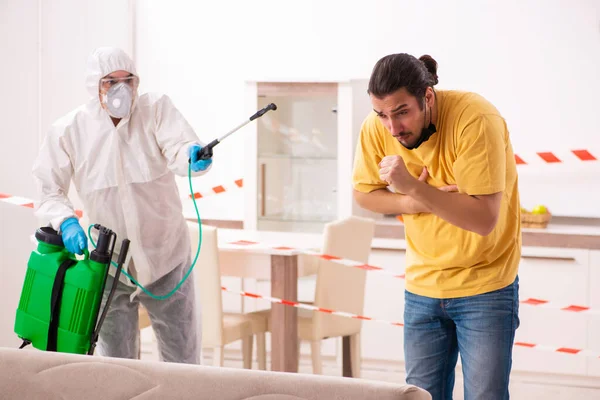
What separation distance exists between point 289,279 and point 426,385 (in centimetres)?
161

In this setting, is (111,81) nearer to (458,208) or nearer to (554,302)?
(458,208)

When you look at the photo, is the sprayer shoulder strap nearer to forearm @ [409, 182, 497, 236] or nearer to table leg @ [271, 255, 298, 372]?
forearm @ [409, 182, 497, 236]

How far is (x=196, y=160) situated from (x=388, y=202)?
61 cm

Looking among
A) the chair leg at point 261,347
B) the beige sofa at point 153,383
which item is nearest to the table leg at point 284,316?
the chair leg at point 261,347

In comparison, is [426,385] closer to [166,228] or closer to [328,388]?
[328,388]

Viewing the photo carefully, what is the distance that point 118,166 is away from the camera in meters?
2.61

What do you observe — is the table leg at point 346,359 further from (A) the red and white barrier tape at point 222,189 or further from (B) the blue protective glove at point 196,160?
(B) the blue protective glove at point 196,160

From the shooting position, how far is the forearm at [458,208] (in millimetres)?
1907

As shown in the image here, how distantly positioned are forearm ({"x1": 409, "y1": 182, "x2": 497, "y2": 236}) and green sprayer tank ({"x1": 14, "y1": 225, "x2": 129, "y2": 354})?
3.05 ft

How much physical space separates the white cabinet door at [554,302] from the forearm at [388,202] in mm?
2219

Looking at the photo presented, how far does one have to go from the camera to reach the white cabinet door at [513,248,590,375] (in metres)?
4.16

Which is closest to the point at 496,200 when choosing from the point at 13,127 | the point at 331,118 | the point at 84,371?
the point at 84,371

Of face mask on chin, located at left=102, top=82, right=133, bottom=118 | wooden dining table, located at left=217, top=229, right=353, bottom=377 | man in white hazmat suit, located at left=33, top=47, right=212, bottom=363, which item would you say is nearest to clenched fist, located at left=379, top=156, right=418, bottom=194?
man in white hazmat suit, located at left=33, top=47, right=212, bottom=363

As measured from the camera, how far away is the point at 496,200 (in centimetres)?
194
